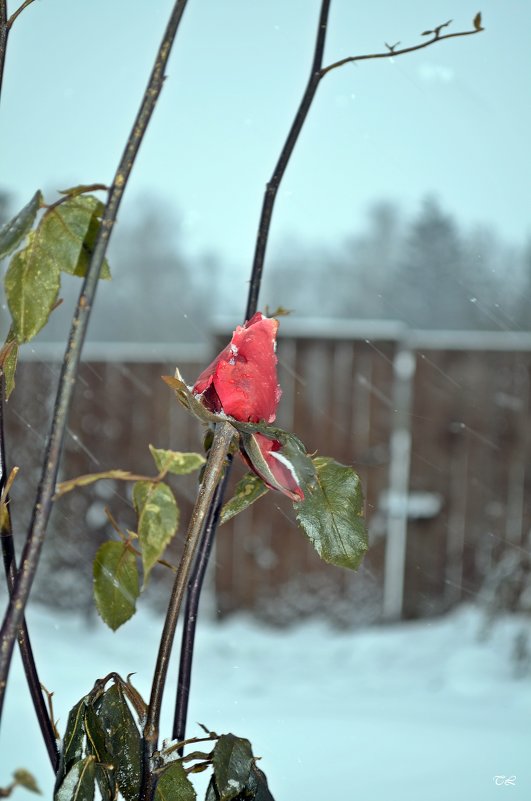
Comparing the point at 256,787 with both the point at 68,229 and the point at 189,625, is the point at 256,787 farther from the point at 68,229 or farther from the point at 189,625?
the point at 68,229

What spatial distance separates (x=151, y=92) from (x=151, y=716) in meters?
0.21

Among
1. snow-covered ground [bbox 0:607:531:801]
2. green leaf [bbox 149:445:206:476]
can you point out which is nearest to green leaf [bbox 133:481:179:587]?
green leaf [bbox 149:445:206:476]

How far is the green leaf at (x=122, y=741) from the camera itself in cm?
30

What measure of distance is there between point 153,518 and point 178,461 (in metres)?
0.03

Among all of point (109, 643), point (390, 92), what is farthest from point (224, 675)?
point (390, 92)

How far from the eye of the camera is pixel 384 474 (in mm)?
2787

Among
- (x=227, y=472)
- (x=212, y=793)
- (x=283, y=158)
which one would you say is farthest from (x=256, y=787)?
(x=283, y=158)

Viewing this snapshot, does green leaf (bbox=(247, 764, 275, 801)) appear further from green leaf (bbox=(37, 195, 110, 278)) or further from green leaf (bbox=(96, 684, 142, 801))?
green leaf (bbox=(37, 195, 110, 278))

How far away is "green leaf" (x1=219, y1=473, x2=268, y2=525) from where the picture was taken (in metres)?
0.30

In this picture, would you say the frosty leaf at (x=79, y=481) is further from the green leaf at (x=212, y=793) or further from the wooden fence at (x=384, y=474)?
the wooden fence at (x=384, y=474)

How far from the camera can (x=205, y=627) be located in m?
2.67

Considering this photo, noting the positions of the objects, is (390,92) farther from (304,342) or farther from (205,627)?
(205,627)

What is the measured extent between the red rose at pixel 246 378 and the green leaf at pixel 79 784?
13 cm

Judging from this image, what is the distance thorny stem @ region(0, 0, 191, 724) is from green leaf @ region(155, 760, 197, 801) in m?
0.09
